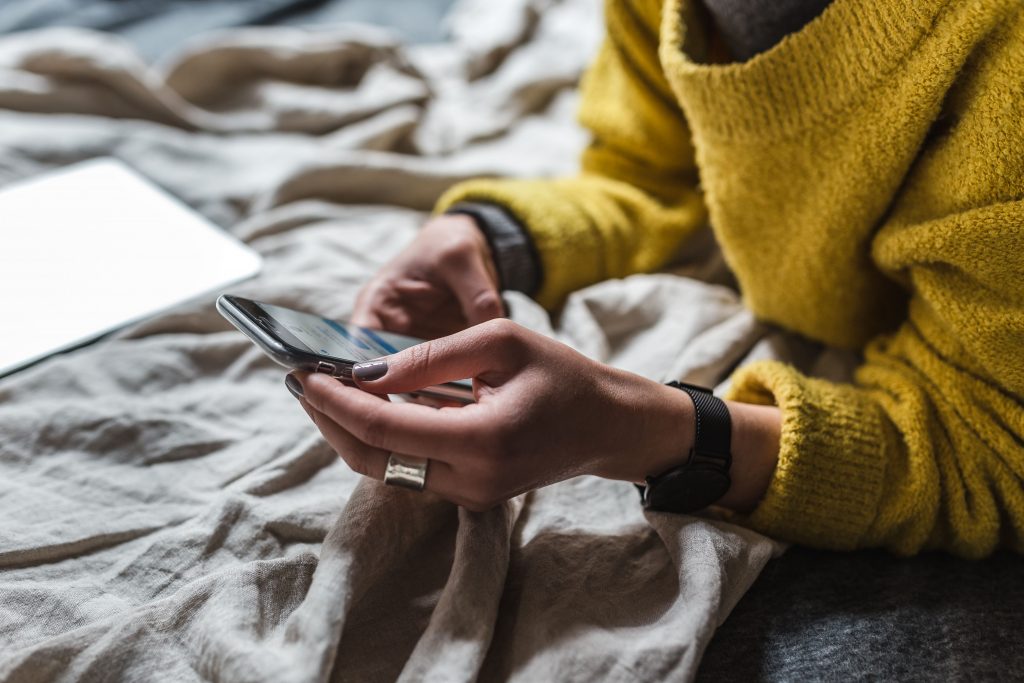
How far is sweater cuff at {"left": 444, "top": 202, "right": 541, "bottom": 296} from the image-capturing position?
708mm

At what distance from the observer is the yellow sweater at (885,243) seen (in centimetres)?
49

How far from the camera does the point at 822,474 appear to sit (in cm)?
53

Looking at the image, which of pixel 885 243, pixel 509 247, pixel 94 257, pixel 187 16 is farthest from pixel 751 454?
pixel 187 16

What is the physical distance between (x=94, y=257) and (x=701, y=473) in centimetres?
57

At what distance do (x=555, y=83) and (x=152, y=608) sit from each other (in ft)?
2.69

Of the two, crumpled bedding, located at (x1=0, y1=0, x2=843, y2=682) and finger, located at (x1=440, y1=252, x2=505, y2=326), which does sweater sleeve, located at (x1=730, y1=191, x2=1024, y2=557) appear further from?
finger, located at (x1=440, y1=252, x2=505, y2=326)

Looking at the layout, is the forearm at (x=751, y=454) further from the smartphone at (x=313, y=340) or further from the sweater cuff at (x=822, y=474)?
the smartphone at (x=313, y=340)

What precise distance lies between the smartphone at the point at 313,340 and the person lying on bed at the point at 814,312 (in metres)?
0.01

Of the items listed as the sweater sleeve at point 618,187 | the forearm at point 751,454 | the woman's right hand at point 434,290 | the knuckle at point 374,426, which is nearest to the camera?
the knuckle at point 374,426

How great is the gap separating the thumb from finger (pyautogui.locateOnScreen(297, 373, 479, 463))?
20 mm

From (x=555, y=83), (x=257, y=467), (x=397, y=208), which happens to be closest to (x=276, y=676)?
(x=257, y=467)

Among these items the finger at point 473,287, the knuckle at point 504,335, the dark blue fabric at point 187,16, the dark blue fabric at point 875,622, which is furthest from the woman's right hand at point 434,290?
the dark blue fabric at point 187,16

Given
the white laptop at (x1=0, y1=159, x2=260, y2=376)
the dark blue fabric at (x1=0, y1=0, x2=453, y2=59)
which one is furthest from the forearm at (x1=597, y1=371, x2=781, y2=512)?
the dark blue fabric at (x1=0, y1=0, x2=453, y2=59)

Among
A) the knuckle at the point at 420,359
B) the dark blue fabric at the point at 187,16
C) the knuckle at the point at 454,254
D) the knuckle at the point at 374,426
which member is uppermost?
the dark blue fabric at the point at 187,16
